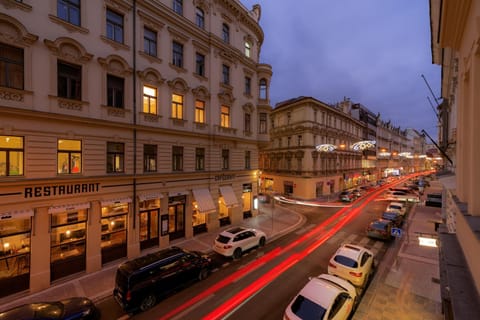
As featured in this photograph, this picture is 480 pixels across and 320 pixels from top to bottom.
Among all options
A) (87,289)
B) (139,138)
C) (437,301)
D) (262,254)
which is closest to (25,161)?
(139,138)

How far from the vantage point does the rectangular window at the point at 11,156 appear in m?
9.66

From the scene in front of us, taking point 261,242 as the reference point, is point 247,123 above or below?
above

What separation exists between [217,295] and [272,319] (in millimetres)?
2780

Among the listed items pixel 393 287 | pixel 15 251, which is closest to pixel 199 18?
pixel 15 251

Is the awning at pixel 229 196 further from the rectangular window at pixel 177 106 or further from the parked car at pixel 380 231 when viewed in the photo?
the parked car at pixel 380 231

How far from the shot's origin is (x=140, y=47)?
1418cm

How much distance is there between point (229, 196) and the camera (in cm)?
1959

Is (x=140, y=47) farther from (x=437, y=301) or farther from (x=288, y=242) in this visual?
(x=437, y=301)

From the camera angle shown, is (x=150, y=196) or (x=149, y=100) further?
(x=149, y=100)

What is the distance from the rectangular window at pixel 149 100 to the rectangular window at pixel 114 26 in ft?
10.5

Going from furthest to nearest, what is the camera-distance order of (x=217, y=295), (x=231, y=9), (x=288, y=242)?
(x=231, y=9) < (x=288, y=242) < (x=217, y=295)

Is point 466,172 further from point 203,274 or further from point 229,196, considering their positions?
point 229,196

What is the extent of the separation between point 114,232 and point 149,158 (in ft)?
16.6

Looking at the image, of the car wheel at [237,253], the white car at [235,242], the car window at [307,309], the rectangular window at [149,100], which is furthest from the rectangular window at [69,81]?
the car window at [307,309]
